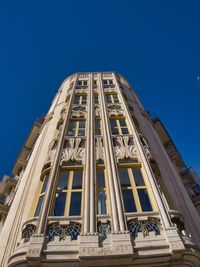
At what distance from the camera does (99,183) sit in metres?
10.8

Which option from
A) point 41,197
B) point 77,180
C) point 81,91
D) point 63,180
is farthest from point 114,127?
point 81,91

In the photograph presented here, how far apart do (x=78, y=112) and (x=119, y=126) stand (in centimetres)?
418

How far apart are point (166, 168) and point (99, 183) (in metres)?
5.48

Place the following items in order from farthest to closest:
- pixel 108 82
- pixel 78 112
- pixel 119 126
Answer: pixel 108 82 < pixel 78 112 < pixel 119 126

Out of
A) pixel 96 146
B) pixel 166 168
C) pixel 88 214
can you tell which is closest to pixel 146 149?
pixel 166 168

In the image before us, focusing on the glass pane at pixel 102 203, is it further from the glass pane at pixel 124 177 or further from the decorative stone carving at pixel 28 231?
the decorative stone carving at pixel 28 231

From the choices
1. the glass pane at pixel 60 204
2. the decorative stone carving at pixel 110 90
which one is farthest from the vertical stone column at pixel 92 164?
the decorative stone carving at pixel 110 90

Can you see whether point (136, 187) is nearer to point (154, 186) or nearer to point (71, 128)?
point (154, 186)

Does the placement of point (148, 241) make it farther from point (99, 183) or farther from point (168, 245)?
point (99, 183)

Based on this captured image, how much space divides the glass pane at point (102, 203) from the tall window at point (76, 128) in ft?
20.2

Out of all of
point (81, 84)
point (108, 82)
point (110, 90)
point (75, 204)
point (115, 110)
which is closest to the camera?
point (75, 204)

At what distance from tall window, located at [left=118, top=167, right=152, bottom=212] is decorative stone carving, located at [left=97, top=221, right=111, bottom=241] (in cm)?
120

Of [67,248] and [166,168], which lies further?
[166,168]

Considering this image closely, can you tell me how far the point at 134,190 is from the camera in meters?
10.1
